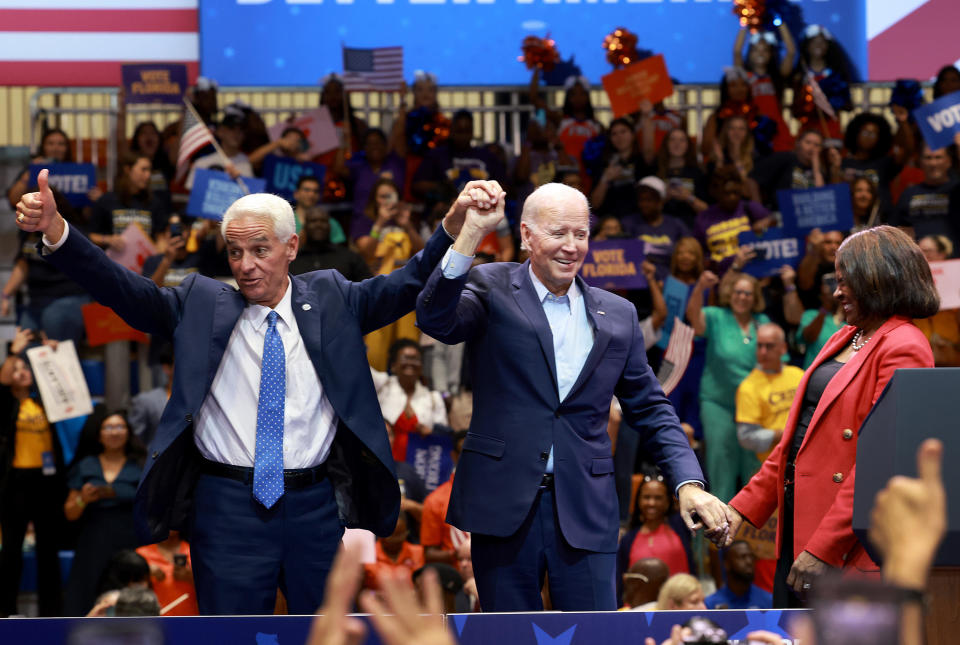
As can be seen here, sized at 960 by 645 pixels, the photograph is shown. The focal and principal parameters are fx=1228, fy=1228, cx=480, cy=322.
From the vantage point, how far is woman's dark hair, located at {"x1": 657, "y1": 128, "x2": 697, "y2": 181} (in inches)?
316

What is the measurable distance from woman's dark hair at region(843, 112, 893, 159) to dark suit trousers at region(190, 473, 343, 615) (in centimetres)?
610

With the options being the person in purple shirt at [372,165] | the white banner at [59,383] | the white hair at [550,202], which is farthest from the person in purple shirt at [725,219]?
the white hair at [550,202]

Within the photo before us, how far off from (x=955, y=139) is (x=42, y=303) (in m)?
5.26

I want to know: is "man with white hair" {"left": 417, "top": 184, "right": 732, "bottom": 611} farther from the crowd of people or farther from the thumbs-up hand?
the thumbs-up hand

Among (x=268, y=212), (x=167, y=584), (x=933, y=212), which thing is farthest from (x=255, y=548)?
(x=933, y=212)

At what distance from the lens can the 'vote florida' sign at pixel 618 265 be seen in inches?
256

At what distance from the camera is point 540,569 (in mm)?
3080

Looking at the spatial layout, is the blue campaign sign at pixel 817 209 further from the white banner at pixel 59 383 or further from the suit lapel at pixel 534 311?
the suit lapel at pixel 534 311

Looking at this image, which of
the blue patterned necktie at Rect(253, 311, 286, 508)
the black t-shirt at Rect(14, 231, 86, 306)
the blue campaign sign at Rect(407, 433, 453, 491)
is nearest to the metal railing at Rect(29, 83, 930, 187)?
the black t-shirt at Rect(14, 231, 86, 306)

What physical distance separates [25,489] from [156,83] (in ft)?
10.0

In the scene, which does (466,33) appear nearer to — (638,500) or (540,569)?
(638,500)

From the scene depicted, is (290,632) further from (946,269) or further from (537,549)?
(946,269)

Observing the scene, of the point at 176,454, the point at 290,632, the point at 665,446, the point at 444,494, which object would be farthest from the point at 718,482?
the point at 290,632

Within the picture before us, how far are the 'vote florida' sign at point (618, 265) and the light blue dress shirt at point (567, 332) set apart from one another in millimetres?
3238
